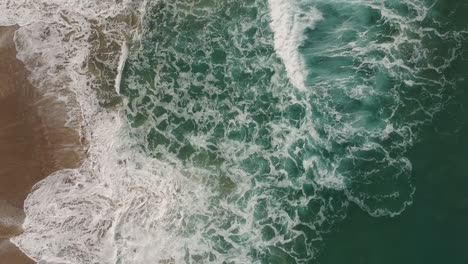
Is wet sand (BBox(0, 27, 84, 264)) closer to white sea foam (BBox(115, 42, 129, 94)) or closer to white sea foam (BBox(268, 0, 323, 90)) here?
white sea foam (BBox(115, 42, 129, 94))

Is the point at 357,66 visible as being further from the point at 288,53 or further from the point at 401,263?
the point at 401,263

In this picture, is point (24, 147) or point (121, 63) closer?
point (24, 147)

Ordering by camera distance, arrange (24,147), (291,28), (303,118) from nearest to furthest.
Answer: (24,147) → (303,118) → (291,28)

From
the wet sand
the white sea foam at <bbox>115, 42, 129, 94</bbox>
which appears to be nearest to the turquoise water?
the white sea foam at <bbox>115, 42, 129, 94</bbox>

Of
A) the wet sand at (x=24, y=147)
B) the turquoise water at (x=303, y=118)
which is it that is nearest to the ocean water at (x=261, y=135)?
the turquoise water at (x=303, y=118)

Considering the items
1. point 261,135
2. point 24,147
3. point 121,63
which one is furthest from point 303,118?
point 24,147

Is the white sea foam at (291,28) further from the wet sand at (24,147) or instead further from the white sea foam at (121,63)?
the wet sand at (24,147)

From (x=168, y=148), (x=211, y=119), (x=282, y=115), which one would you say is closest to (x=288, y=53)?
(x=282, y=115)

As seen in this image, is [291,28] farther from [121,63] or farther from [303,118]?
[121,63]
